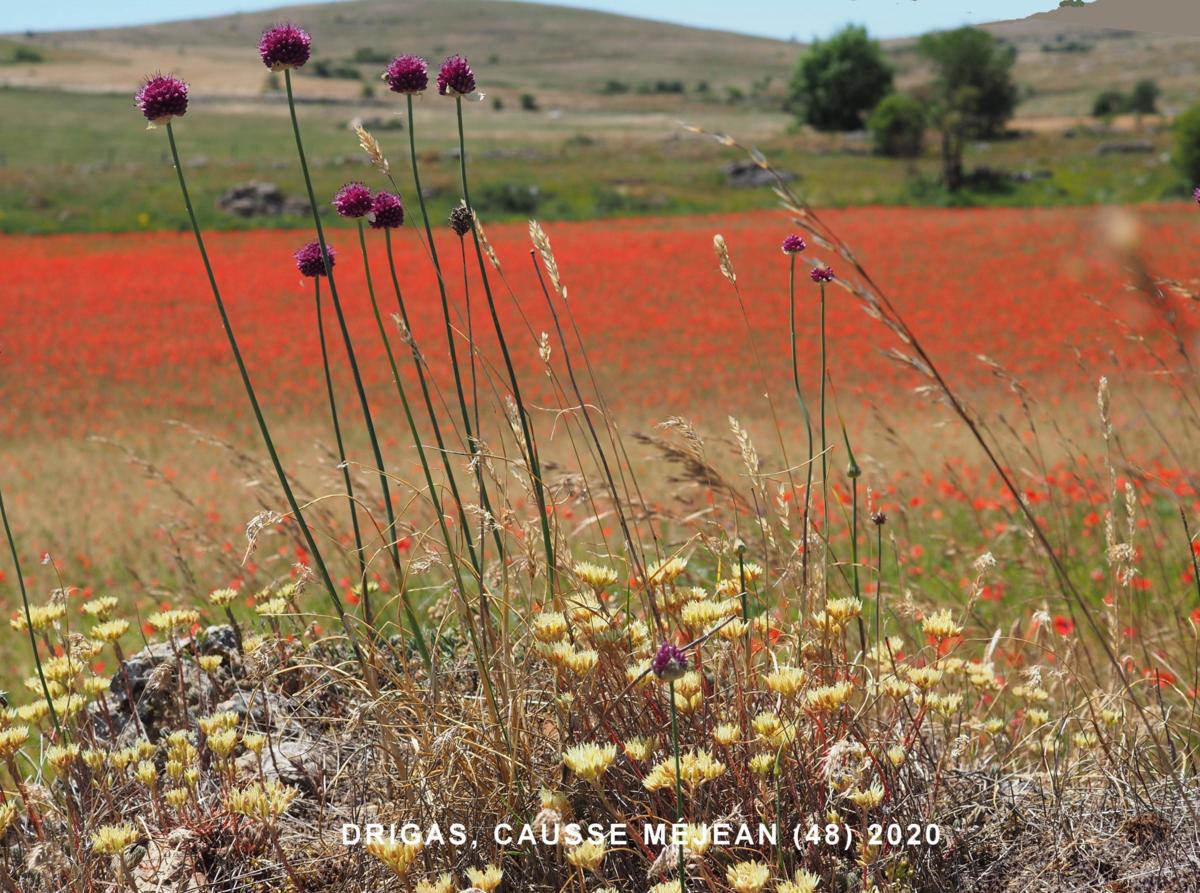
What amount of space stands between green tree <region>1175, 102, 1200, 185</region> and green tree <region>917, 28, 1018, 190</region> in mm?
8675

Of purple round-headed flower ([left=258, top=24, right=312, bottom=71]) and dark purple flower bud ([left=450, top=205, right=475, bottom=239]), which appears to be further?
dark purple flower bud ([left=450, top=205, right=475, bottom=239])

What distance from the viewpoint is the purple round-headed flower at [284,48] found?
1612 mm

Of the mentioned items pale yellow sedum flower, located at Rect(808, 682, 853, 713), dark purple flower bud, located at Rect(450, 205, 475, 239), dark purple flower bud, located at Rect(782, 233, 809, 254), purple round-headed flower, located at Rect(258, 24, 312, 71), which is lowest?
pale yellow sedum flower, located at Rect(808, 682, 853, 713)

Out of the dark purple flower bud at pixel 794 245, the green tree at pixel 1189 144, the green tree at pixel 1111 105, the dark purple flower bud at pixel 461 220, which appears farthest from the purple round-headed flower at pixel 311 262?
the green tree at pixel 1111 105

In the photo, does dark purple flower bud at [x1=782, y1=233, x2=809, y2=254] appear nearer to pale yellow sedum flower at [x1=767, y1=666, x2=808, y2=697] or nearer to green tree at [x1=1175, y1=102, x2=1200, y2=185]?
pale yellow sedum flower at [x1=767, y1=666, x2=808, y2=697]

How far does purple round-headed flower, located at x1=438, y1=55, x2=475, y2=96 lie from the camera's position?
1.75 metres

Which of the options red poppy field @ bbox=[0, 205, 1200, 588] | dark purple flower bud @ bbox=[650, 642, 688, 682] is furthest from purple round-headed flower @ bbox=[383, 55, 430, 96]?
red poppy field @ bbox=[0, 205, 1200, 588]

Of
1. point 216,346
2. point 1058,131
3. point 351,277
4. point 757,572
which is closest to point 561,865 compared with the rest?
point 757,572

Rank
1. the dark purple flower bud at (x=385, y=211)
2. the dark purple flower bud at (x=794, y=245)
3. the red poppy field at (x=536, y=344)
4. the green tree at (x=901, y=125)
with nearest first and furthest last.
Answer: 1. the dark purple flower bud at (x=385, y=211)
2. the dark purple flower bud at (x=794, y=245)
3. the red poppy field at (x=536, y=344)
4. the green tree at (x=901, y=125)

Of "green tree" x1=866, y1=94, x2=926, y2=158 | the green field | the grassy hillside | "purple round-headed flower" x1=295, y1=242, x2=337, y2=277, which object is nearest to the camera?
"purple round-headed flower" x1=295, y1=242, x2=337, y2=277

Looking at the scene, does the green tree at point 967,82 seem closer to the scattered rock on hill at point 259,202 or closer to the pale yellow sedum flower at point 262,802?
the scattered rock on hill at point 259,202

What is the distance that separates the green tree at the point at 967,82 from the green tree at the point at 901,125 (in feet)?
2.61

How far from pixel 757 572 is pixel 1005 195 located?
33.6m

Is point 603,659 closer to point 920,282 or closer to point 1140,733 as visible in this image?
point 1140,733
